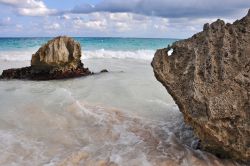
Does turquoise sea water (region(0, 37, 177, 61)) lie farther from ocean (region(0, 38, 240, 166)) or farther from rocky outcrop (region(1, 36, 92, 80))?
ocean (region(0, 38, 240, 166))

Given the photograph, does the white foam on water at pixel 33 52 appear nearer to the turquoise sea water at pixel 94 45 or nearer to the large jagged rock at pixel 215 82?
the turquoise sea water at pixel 94 45

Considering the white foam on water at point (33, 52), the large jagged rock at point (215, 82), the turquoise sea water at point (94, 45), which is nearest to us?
the large jagged rock at point (215, 82)

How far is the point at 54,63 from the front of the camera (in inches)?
448

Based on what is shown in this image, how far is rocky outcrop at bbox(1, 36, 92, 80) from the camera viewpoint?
11.3m

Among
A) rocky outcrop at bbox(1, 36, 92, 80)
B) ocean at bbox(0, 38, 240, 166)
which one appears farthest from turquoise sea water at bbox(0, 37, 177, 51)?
ocean at bbox(0, 38, 240, 166)

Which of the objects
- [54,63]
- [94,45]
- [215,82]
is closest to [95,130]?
[215,82]

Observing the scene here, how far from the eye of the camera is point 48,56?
11273 millimetres

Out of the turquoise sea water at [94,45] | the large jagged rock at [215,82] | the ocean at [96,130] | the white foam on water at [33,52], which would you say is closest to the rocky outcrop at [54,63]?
the ocean at [96,130]

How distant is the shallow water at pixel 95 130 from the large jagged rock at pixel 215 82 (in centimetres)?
42

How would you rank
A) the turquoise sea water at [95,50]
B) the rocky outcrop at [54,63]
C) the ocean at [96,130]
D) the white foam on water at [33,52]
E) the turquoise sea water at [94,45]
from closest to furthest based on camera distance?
the ocean at [96,130] < the rocky outcrop at [54,63] < the white foam on water at [33,52] < the turquoise sea water at [95,50] < the turquoise sea water at [94,45]

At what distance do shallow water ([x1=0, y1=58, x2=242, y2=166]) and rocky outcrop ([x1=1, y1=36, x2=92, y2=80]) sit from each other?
2772 millimetres

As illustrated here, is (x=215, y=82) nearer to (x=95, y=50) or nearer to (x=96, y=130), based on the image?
(x=96, y=130)

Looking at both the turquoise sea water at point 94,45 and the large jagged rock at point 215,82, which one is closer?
the large jagged rock at point 215,82

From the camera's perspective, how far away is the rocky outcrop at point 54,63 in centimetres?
1130
